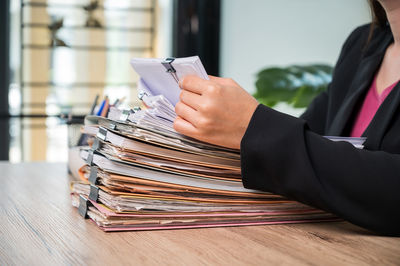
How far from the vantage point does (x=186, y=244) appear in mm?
671

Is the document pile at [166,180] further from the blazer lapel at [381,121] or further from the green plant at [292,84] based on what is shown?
the green plant at [292,84]

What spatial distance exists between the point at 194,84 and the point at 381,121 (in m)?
0.39

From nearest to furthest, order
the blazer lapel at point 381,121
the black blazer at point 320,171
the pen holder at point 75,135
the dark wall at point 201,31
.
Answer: the black blazer at point 320,171 < the blazer lapel at point 381,121 < the pen holder at point 75,135 < the dark wall at point 201,31

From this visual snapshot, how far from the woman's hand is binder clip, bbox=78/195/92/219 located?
Result: 0.19 metres

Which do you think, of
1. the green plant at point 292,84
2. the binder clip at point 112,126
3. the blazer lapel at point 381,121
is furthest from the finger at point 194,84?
the green plant at point 292,84

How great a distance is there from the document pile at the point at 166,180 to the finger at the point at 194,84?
11 millimetres

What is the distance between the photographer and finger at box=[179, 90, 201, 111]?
0.74 metres

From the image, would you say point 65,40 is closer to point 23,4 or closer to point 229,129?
point 23,4

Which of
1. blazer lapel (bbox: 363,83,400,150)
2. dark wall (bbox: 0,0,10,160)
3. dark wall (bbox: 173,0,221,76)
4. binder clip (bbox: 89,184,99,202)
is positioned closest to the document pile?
binder clip (bbox: 89,184,99,202)

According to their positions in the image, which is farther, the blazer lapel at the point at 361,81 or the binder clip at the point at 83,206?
the blazer lapel at the point at 361,81

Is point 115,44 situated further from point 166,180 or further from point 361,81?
point 166,180

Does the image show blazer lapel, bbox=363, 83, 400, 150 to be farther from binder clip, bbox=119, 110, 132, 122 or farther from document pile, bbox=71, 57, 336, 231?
binder clip, bbox=119, 110, 132, 122

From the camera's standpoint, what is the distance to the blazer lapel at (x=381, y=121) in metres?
0.94

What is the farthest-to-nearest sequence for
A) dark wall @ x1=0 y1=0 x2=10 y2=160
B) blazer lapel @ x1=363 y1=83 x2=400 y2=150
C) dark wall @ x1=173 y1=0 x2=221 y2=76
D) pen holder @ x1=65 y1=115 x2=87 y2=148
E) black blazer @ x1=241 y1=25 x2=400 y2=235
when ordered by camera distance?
dark wall @ x1=173 y1=0 x2=221 y2=76, dark wall @ x1=0 y1=0 x2=10 y2=160, pen holder @ x1=65 y1=115 x2=87 y2=148, blazer lapel @ x1=363 y1=83 x2=400 y2=150, black blazer @ x1=241 y1=25 x2=400 y2=235
